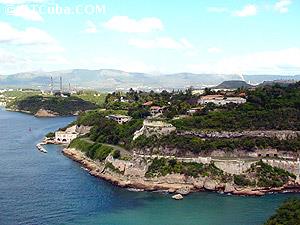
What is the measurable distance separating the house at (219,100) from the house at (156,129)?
29.8 ft

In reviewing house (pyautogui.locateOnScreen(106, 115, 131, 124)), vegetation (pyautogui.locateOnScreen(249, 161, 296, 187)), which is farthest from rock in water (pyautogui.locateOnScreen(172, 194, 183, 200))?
house (pyautogui.locateOnScreen(106, 115, 131, 124))

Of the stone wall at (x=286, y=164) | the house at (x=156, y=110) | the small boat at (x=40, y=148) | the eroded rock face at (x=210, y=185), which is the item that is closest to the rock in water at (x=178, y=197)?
the eroded rock face at (x=210, y=185)

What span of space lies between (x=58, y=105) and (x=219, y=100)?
146 feet

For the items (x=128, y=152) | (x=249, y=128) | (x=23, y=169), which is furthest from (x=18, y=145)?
(x=249, y=128)

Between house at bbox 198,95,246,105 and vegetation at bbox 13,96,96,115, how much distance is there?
3800cm

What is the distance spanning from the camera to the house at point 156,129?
35.8m

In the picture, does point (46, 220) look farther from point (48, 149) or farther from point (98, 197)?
point (48, 149)

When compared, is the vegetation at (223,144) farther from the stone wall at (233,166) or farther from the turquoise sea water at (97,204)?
the turquoise sea water at (97,204)

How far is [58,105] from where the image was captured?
8462 centimetres

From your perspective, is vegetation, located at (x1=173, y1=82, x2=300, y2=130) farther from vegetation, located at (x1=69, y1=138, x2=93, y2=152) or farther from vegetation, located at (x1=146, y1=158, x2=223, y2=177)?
vegetation, located at (x1=69, y1=138, x2=93, y2=152)

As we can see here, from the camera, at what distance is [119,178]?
3256cm

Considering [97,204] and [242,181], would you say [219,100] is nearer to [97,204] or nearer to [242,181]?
[242,181]

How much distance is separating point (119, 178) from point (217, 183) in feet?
20.6

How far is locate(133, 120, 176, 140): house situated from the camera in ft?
117
